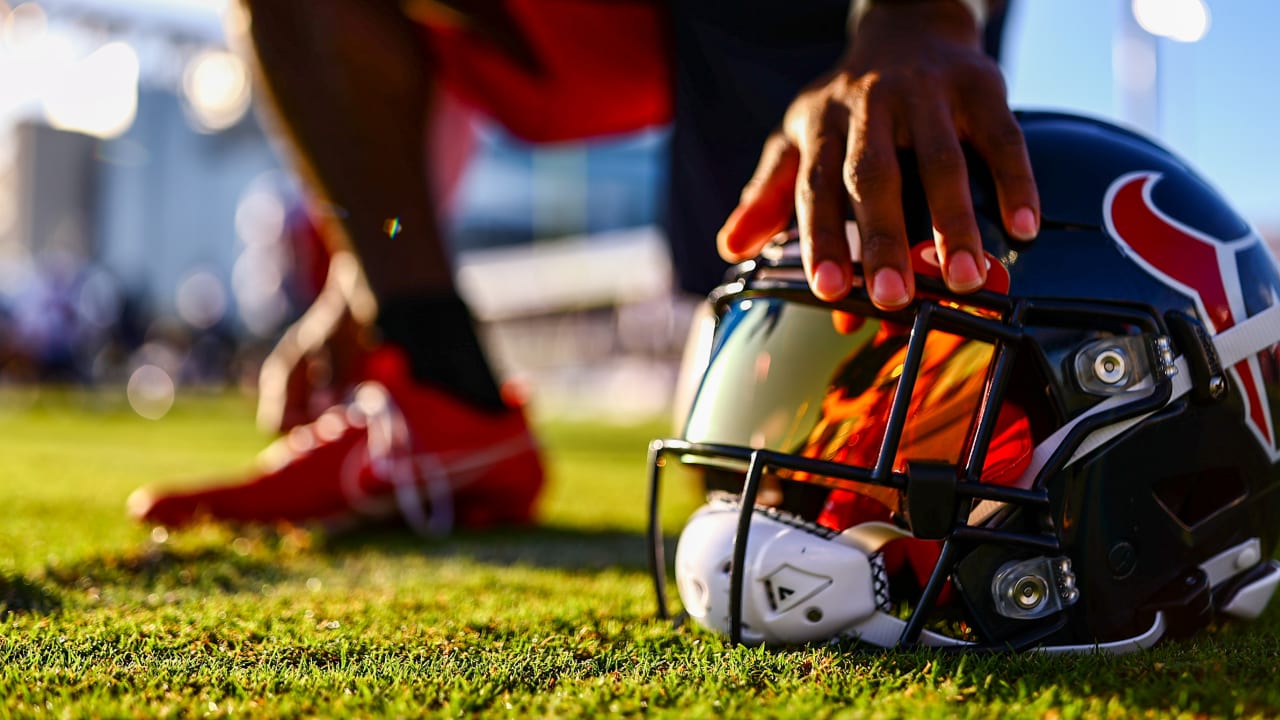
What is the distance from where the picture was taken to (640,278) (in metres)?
16.7

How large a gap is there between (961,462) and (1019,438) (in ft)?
0.22

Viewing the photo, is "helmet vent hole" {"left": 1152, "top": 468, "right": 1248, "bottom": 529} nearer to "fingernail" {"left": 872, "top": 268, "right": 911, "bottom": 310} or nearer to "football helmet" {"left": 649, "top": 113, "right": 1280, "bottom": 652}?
"football helmet" {"left": 649, "top": 113, "right": 1280, "bottom": 652}

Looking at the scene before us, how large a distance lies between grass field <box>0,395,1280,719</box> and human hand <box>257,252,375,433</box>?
0.51 m

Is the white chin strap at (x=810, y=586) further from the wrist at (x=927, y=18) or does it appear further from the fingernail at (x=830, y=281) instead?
the wrist at (x=927, y=18)

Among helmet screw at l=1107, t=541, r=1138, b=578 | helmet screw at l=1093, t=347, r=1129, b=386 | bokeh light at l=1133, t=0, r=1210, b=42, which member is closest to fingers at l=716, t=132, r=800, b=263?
helmet screw at l=1093, t=347, r=1129, b=386

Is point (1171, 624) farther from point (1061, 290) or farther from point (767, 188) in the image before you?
point (767, 188)

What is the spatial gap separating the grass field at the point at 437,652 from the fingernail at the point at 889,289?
31 cm

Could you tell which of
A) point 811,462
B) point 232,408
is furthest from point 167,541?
point 232,408

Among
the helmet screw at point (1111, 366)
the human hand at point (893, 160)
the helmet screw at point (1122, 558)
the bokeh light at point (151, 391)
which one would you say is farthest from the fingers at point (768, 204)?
the bokeh light at point (151, 391)

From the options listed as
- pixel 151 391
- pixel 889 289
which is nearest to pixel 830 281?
pixel 889 289

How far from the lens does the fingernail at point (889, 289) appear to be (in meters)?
0.95

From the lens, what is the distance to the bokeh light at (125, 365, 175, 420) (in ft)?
30.5

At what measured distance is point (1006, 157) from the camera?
1.00 meters

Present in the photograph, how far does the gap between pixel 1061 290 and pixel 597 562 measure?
34.6 inches
